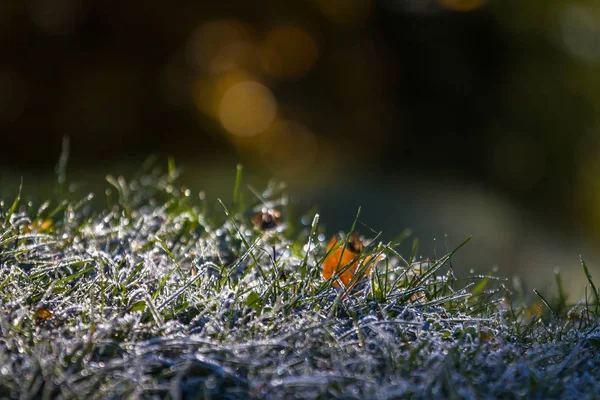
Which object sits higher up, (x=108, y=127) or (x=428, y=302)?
(x=428, y=302)

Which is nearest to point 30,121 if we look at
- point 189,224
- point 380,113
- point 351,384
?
point 380,113

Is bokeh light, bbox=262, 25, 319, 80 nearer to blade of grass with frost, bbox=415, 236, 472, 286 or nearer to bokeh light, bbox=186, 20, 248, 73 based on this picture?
bokeh light, bbox=186, 20, 248, 73

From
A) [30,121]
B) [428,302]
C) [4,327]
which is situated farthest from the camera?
[30,121]

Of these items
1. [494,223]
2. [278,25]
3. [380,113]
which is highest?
[278,25]

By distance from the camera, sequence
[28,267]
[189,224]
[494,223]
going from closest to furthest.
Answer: [28,267]
[189,224]
[494,223]

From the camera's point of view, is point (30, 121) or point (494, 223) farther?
point (30, 121)

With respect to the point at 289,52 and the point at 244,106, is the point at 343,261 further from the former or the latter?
the point at 289,52

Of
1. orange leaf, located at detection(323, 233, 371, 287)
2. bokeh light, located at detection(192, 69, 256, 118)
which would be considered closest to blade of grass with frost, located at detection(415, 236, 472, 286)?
orange leaf, located at detection(323, 233, 371, 287)

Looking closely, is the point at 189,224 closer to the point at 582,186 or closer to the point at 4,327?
the point at 4,327
